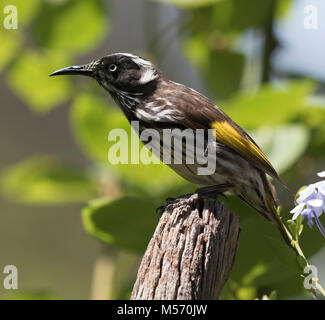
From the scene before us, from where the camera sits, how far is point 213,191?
1.26 metres

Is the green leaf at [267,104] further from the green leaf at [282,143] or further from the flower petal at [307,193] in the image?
the flower petal at [307,193]

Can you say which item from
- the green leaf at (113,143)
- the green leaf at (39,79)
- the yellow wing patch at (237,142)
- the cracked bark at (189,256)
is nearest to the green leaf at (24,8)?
the green leaf at (39,79)

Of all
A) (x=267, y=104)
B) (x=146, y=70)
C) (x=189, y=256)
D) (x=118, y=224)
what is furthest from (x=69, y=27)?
(x=189, y=256)

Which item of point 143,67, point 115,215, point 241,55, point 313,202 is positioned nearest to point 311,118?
point 241,55

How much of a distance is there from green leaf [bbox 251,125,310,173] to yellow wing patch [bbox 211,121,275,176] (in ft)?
0.75

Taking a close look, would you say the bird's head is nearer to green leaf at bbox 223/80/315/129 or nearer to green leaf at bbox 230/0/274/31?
green leaf at bbox 223/80/315/129

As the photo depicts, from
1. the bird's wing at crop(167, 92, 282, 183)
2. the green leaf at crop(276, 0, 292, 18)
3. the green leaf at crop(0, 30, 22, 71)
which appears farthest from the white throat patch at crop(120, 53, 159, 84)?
the green leaf at crop(276, 0, 292, 18)

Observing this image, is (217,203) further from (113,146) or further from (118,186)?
(118,186)

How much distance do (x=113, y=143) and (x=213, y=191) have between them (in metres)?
0.43

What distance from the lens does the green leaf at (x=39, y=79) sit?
6.43 feet

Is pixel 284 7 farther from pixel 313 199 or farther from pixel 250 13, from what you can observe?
pixel 313 199
